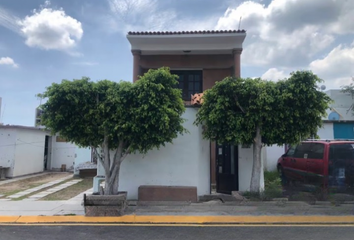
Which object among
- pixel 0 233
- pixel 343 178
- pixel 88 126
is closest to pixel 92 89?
pixel 88 126

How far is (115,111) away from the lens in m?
7.95

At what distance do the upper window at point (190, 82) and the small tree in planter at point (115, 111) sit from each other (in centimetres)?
607

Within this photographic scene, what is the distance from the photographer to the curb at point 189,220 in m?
6.87

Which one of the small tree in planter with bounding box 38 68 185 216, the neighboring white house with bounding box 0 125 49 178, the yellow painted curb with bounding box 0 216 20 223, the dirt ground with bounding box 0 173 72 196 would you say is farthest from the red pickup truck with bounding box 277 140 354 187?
the neighboring white house with bounding box 0 125 49 178

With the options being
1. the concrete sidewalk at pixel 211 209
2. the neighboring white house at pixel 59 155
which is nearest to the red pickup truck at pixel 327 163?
the concrete sidewalk at pixel 211 209

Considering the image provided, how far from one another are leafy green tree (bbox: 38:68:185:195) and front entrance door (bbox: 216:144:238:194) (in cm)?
262

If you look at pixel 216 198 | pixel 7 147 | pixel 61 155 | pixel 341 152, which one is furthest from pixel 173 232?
pixel 61 155

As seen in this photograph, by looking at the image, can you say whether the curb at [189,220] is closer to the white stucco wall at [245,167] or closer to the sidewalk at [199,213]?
the sidewalk at [199,213]

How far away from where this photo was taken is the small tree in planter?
25.4 feet

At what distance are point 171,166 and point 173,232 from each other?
3246 millimetres

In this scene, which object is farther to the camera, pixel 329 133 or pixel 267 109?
pixel 329 133

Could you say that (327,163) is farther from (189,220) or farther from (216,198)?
(189,220)

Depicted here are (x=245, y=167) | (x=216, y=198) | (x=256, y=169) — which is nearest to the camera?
(x=256, y=169)

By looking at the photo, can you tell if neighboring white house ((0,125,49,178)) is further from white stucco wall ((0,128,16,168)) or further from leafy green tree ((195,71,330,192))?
leafy green tree ((195,71,330,192))
